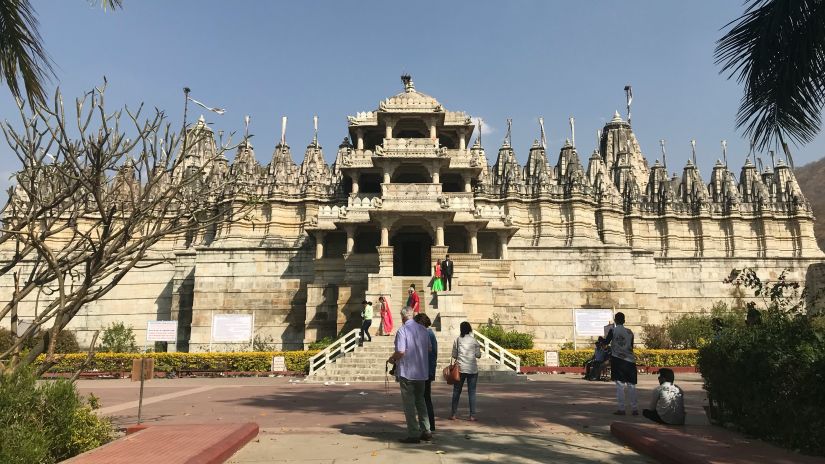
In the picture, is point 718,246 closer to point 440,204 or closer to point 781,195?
point 781,195

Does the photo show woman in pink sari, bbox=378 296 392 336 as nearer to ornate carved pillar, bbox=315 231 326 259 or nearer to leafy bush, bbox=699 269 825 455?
ornate carved pillar, bbox=315 231 326 259

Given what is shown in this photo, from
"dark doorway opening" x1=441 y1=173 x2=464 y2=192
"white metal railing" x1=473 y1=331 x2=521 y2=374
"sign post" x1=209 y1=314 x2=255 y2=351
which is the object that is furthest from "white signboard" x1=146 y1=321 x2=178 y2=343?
"dark doorway opening" x1=441 y1=173 x2=464 y2=192

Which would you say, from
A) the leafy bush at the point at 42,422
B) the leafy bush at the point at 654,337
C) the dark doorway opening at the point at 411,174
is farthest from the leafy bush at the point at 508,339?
the leafy bush at the point at 42,422

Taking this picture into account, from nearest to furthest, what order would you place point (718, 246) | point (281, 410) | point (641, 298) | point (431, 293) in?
point (281, 410), point (431, 293), point (641, 298), point (718, 246)

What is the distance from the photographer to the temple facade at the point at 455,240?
27.6 metres

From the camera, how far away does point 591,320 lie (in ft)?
80.3

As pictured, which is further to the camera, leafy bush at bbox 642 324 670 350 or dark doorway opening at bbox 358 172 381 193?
dark doorway opening at bbox 358 172 381 193

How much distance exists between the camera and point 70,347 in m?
27.3

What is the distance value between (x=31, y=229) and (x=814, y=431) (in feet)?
32.5

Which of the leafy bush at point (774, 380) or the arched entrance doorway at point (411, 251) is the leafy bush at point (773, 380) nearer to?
the leafy bush at point (774, 380)

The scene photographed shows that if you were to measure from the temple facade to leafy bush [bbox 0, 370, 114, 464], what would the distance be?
1633 cm

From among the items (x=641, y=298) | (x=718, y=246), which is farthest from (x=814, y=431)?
(x=718, y=246)

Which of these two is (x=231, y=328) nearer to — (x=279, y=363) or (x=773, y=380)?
(x=279, y=363)

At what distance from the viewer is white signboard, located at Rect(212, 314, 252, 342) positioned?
80.5ft
